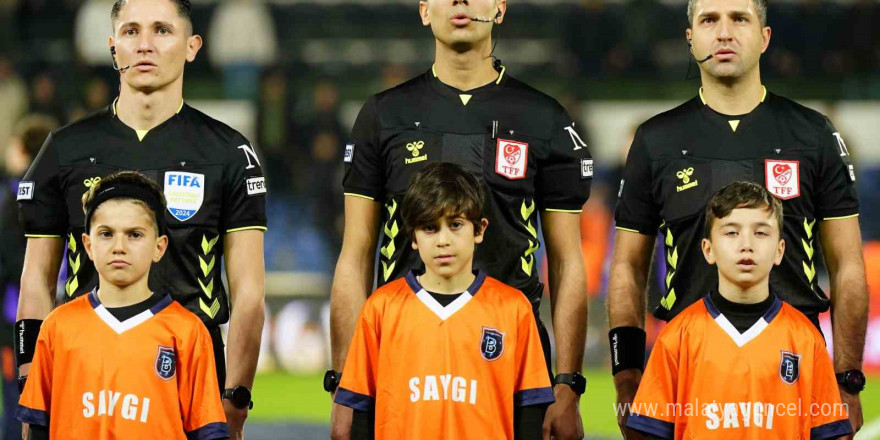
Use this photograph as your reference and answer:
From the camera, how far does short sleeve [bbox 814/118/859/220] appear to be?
20.4 feet

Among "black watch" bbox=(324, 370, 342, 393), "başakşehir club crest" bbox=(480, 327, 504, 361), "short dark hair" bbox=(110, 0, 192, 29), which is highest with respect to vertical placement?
"short dark hair" bbox=(110, 0, 192, 29)

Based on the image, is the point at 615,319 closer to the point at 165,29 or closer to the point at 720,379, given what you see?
the point at 720,379

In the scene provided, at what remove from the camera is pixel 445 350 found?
5738mm

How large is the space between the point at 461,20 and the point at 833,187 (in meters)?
1.66

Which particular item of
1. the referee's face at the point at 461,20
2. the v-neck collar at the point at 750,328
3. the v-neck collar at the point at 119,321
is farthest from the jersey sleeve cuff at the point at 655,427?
the v-neck collar at the point at 119,321

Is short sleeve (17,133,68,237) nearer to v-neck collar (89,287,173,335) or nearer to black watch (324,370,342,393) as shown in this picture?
v-neck collar (89,287,173,335)

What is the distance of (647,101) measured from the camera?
696 inches

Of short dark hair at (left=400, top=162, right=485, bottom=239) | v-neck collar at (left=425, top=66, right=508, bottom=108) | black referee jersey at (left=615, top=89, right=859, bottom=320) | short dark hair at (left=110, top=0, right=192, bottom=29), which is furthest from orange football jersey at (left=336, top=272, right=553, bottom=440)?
short dark hair at (left=110, top=0, right=192, bottom=29)

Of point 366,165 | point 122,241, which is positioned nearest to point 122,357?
point 122,241

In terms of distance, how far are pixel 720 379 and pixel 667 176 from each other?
0.96 m

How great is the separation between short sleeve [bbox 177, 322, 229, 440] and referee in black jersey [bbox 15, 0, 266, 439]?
398 mm

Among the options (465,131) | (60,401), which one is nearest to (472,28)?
(465,131)

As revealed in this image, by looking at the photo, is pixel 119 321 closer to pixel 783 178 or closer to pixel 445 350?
pixel 445 350

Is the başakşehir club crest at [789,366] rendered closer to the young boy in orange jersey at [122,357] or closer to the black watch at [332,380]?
the black watch at [332,380]
